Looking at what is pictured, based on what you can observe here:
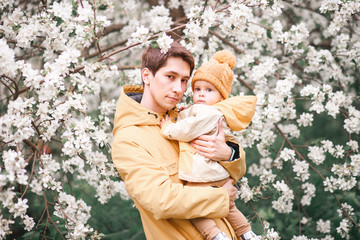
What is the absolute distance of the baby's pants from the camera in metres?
2.05

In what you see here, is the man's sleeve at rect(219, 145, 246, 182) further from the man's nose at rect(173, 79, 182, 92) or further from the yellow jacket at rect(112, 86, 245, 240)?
the man's nose at rect(173, 79, 182, 92)

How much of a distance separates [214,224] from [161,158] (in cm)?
49

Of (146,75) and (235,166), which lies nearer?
(235,166)

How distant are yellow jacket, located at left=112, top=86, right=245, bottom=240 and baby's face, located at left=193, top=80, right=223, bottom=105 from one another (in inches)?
11.8

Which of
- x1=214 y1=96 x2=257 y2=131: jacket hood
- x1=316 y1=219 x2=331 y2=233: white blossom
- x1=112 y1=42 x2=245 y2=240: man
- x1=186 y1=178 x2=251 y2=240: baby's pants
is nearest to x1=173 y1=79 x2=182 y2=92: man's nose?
x1=112 y1=42 x2=245 y2=240: man

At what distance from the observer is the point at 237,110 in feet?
7.79

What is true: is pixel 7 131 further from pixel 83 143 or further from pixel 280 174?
pixel 280 174

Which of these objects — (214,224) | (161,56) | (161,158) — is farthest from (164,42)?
(214,224)

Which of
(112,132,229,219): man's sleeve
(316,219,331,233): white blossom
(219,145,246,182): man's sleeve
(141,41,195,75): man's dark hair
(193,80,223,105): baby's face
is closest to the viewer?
(112,132,229,219): man's sleeve

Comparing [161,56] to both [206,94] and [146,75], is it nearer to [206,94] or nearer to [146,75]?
[146,75]

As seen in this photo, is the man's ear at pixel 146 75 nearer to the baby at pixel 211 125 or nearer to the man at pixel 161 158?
the man at pixel 161 158

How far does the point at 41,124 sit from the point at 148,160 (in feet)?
3.46

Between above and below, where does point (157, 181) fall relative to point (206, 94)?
below

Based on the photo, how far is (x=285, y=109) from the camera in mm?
3383
